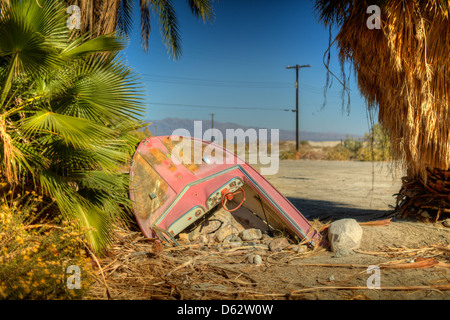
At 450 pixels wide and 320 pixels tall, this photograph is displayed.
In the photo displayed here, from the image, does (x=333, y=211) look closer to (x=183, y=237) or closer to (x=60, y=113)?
(x=183, y=237)

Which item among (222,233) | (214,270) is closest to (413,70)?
(222,233)

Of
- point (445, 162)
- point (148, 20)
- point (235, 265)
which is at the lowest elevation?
point (235, 265)

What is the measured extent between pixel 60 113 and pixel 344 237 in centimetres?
402

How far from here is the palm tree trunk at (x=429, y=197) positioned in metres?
5.83

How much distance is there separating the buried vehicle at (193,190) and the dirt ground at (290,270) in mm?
372

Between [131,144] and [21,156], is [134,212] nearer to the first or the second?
[131,144]

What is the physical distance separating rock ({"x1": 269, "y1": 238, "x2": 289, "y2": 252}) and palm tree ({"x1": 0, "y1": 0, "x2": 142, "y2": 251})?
211 cm

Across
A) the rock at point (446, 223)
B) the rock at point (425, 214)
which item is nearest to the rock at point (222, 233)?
the rock at point (425, 214)

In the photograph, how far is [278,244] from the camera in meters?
5.32

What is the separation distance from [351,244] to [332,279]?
1155mm

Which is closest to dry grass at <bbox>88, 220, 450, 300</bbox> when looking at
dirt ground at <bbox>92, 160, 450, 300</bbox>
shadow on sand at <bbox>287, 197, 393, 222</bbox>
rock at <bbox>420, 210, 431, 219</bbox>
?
dirt ground at <bbox>92, 160, 450, 300</bbox>

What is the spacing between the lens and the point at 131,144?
18.9 feet
